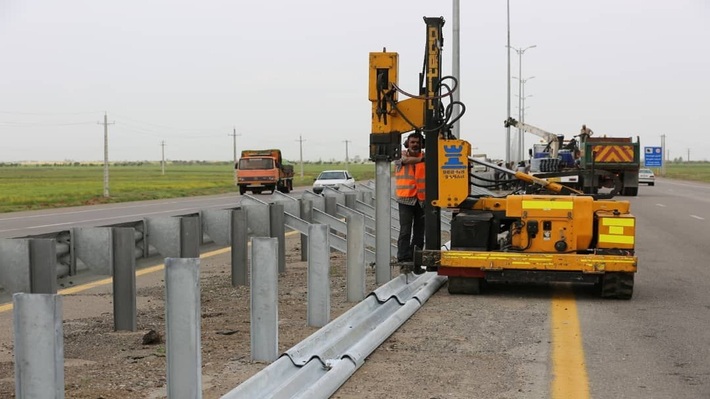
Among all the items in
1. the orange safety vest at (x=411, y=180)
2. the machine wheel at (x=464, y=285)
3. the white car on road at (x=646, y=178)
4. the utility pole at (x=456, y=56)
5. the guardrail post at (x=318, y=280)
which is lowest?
the white car on road at (x=646, y=178)

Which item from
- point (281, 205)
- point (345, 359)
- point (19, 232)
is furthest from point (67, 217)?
point (345, 359)

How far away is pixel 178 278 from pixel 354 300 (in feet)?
15.7

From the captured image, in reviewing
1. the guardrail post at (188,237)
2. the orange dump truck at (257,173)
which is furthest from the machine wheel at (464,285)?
the orange dump truck at (257,173)

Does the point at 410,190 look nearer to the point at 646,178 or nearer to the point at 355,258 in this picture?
the point at 355,258

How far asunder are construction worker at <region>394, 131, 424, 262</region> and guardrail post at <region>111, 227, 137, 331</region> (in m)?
4.65

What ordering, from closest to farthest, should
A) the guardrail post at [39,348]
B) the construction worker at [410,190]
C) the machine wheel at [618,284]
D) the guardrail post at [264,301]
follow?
the guardrail post at [39,348] < the guardrail post at [264,301] < the machine wheel at [618,284] < the construction worker at [410,190]

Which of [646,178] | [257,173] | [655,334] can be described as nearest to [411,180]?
[655,334]

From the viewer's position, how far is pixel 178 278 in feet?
16.9

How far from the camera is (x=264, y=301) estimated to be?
6.79m

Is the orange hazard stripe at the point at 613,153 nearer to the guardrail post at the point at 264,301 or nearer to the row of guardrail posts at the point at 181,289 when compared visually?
the row of guardrail posts at the point at 181,289

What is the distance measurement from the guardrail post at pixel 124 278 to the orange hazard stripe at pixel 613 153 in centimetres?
3066

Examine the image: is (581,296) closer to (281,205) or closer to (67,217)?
(281,205)

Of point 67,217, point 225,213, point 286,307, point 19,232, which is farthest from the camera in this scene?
point 67,217

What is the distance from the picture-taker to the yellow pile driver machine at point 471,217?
10070mm
